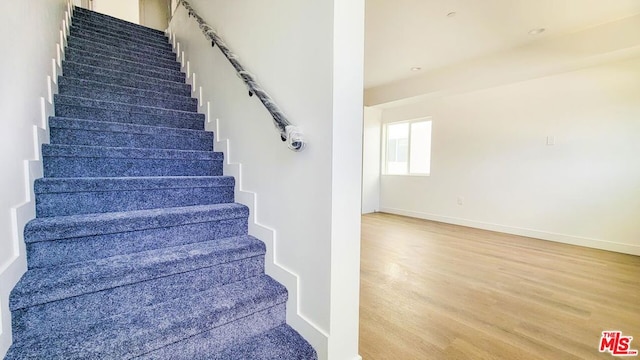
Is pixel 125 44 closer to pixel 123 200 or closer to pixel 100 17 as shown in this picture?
pixel 100 17

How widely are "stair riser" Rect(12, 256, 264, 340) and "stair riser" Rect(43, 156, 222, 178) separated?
88cm

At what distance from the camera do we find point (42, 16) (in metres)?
1.81

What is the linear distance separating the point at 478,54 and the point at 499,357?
3751mm

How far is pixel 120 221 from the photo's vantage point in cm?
141

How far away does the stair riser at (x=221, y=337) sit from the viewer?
1.16 metres

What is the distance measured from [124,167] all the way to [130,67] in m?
1.69

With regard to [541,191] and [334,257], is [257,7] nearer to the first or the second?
[334,257]

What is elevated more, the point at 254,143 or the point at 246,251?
the point at 254,143

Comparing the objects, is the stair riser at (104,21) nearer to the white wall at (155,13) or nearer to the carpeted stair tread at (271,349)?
the white wall at (155,13)

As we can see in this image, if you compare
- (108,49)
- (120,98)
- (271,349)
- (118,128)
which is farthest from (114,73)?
(271,349)

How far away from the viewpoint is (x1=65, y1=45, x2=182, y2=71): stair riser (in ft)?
8.98

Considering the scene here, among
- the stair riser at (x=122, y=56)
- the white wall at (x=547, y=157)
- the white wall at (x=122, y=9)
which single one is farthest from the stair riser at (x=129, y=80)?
the white wall at (x=122, y=9)

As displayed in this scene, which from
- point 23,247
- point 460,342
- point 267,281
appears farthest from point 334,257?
point 23,247

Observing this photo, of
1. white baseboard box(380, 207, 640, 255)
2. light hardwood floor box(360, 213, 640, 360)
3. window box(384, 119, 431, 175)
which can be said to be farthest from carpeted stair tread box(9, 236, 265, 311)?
window box(384, 119, 431, 175)
